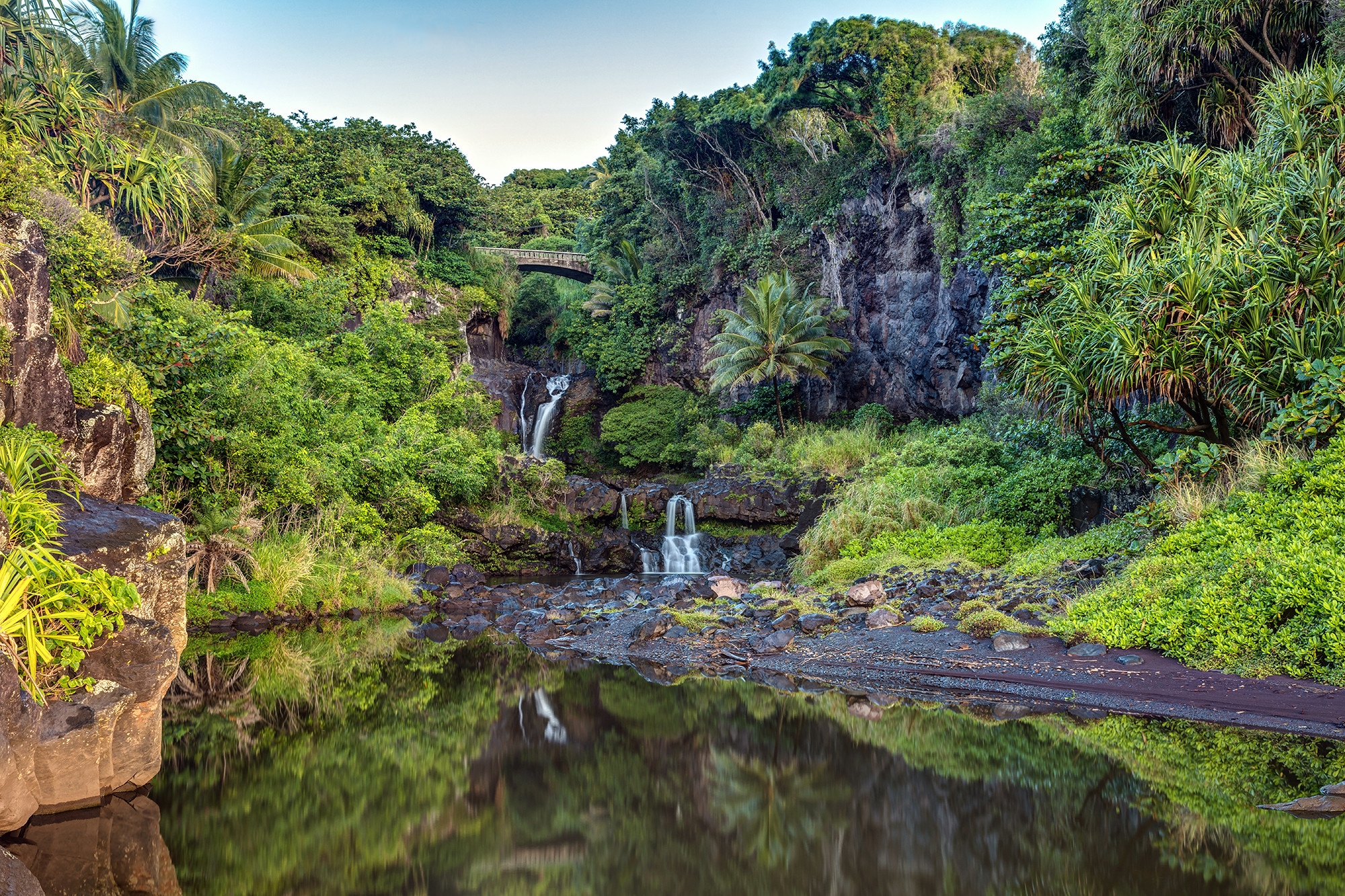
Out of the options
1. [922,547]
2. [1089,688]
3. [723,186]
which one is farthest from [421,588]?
[723,186]

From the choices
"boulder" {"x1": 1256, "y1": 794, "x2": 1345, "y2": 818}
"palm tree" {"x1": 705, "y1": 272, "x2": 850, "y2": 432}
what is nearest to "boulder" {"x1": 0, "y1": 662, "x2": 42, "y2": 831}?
"boulder" {"x1": 1256, "y1": 794, "x2": 1345, "y2": 818}

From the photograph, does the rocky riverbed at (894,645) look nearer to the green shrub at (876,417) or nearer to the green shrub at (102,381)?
the green shrub at (102,381)

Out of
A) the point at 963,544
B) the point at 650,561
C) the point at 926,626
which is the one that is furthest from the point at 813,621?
the point at 650,561

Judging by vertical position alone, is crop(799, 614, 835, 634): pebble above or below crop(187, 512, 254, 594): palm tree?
below

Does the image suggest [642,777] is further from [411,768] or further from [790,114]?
[790,114]

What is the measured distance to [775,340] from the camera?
25547 millimetres

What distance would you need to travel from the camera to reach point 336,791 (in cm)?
559

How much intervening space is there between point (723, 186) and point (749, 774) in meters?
30.9

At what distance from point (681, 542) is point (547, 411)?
13.2 meters

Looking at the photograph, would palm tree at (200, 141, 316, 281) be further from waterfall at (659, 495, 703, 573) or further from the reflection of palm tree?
the reflection of palm tree

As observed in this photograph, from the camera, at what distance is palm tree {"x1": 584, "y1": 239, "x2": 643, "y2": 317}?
116ft

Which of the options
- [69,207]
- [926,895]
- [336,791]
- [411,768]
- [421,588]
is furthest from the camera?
[421,588]

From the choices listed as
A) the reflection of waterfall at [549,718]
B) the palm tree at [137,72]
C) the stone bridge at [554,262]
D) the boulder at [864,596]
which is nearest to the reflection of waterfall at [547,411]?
the stone bridge at [554,262]

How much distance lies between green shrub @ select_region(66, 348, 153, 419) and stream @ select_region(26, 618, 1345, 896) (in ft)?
11.3
